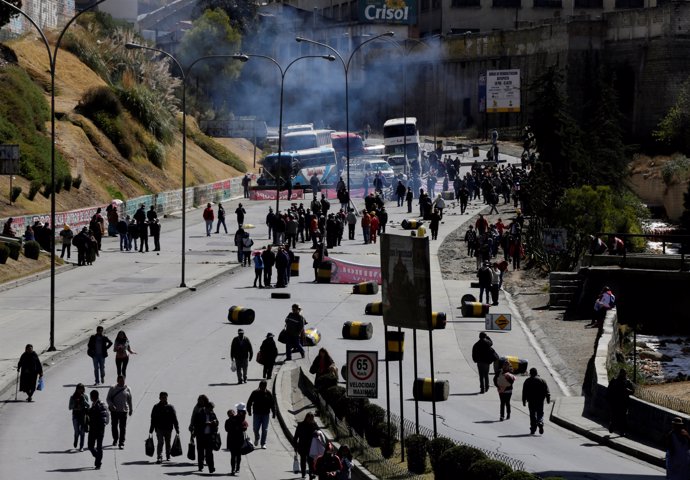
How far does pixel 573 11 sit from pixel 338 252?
254 ft

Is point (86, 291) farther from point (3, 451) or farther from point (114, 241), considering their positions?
point (3, 451)

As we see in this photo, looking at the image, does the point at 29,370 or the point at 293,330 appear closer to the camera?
the point at 29,370

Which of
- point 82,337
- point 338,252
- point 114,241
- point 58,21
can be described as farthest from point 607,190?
point 58,21

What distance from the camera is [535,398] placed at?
2638 cm

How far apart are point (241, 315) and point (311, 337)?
427cm

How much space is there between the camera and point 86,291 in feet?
145

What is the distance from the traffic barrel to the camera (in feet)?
112

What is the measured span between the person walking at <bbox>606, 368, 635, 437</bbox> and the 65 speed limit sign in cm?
544

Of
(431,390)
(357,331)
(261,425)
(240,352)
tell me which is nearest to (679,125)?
(357,331)

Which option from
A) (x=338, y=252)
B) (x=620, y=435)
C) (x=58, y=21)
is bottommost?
(x=620, y=435)

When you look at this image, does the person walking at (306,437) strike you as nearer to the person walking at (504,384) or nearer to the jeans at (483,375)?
the person walking at (504,384)

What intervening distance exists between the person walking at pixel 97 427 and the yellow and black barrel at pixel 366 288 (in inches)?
842

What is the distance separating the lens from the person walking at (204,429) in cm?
2286

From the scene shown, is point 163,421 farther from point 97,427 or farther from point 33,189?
point 33,189
